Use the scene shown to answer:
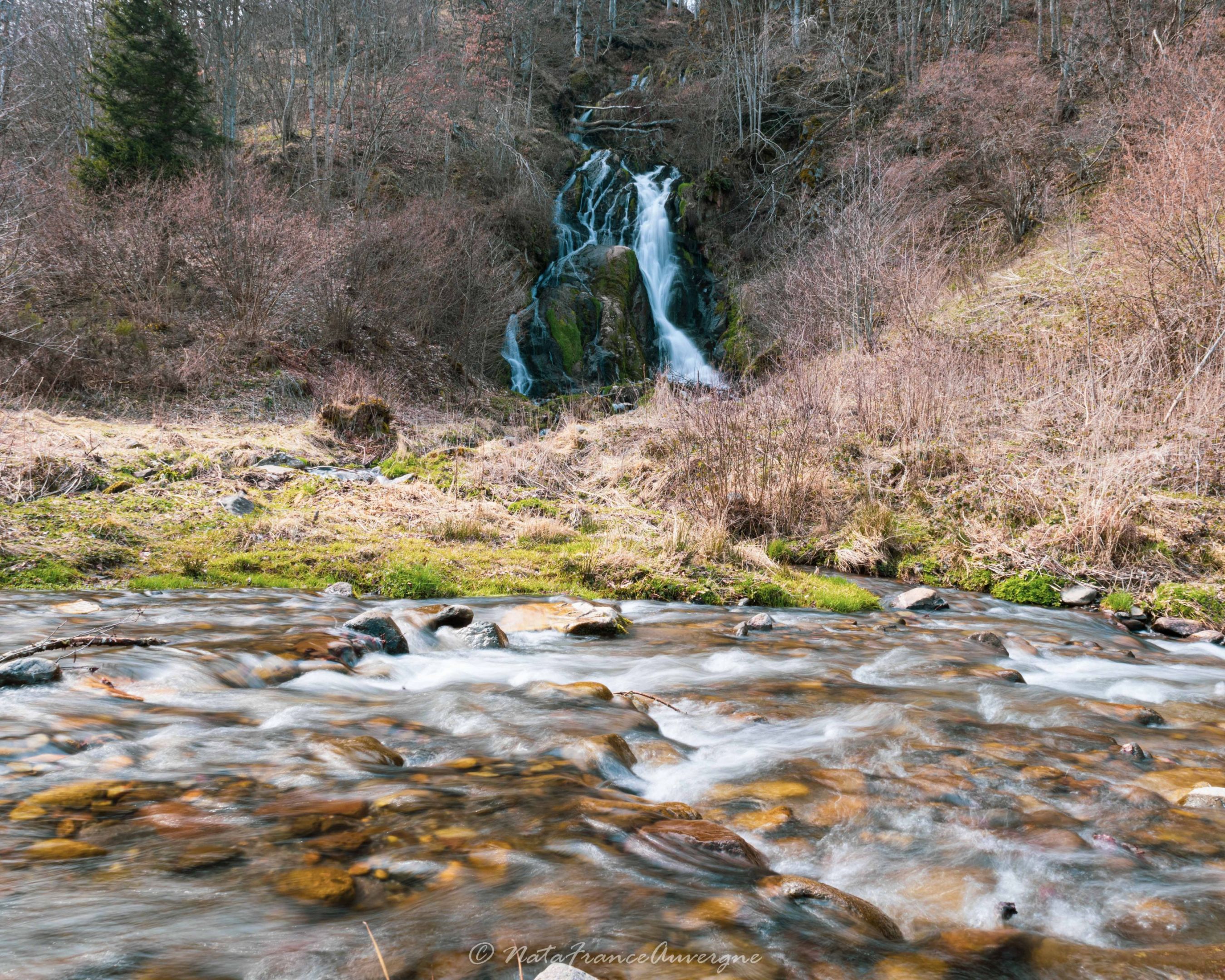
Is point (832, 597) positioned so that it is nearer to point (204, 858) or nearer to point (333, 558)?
point (333, 558)

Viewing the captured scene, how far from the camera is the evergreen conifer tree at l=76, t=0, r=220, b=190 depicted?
2014cm

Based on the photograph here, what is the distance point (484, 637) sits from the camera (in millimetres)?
5332

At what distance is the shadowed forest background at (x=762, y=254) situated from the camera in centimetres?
875

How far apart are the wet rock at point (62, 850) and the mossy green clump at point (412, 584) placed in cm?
441

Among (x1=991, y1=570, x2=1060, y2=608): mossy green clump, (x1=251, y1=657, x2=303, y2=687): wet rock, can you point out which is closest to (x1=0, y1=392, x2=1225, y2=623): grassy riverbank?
(x1=991, y1=570, x2=1060, y2=608): mossy green clump

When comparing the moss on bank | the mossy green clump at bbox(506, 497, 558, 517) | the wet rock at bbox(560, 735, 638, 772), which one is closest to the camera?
the wet rock at bbox(560, 735, 638, 772)

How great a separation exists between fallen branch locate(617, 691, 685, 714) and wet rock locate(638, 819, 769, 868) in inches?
63.1

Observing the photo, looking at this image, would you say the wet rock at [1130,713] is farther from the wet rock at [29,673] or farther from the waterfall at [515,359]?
the waterfall at [515,359]

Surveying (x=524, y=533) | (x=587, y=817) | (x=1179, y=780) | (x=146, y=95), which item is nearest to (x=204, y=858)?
(x=587, y=817)

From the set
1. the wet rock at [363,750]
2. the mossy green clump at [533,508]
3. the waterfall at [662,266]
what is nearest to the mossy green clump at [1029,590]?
the mossy green clump at [533,508]

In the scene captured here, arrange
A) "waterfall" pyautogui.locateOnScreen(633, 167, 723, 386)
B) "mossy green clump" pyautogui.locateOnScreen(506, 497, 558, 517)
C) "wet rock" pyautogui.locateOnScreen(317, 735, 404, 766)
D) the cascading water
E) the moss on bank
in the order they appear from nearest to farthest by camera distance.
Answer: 1. "wet rock" pyautogui.locateOnScreen(317, 735, 404, 766)
2. the moss on bank
3. "mossy green clump" pyautogui.locateOnScreen(506, 497, 558, 517)
4. the cascading water
5. "waterfall" pyautogui.locateOnScreen(633, 167, 723, 386)

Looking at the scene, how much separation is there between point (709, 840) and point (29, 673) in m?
3.18

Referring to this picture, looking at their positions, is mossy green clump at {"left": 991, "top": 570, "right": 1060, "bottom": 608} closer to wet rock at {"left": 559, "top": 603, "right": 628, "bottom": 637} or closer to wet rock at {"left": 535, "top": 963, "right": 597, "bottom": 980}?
wet rock at {"left": 559, "top": 603, "right": 628, "bottom": 637}

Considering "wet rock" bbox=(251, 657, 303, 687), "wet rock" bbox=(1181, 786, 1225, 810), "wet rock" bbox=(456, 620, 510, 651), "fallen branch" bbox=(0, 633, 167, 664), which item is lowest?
"wet rock" bbox=(456, 620, 510, 651)
